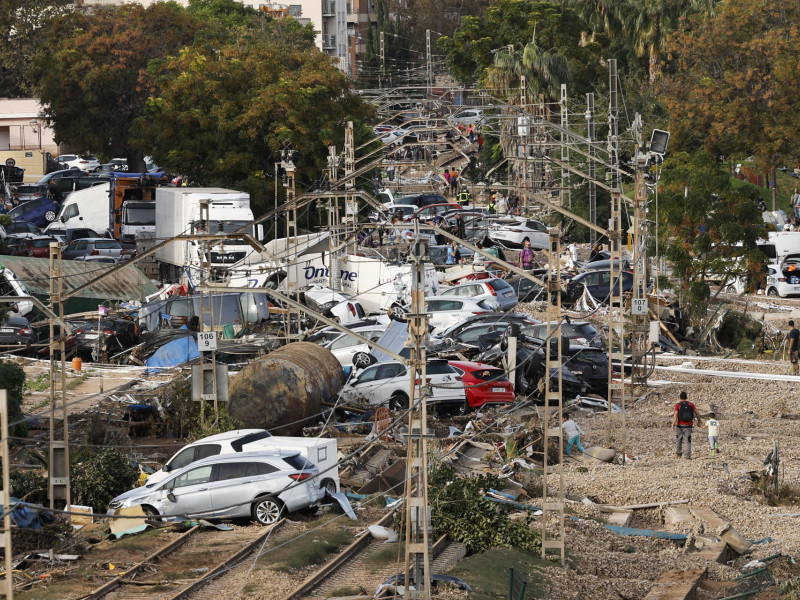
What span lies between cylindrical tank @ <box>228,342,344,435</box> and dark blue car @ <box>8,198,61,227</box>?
3673 cm

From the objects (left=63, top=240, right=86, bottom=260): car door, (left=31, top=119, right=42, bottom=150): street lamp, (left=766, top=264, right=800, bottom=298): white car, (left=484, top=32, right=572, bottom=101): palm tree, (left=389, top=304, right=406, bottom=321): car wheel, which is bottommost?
(left=766, top=264, right=800, bottom=298): white car

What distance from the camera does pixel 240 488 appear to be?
21297mm

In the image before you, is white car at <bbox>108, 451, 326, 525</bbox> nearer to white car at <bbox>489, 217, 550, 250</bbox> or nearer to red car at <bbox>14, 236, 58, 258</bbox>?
red car at <bbox>14, 236, 58, 258</bbox>

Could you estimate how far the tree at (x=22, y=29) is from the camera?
272 ft

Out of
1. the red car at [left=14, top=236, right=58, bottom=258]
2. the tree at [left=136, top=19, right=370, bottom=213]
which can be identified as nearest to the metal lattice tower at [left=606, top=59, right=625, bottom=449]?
the tree at [left=136, top=19, right=370, bottom=213]

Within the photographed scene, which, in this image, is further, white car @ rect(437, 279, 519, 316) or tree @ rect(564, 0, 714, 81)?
tree @ rect(564, 0, 714, 81)

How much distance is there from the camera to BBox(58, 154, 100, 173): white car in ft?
257

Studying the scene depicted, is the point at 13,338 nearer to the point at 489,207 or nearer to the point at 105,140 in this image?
the point at 489,207

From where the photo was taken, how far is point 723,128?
210ft

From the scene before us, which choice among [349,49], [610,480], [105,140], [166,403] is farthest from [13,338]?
[349,49]

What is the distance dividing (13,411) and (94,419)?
2511 mm

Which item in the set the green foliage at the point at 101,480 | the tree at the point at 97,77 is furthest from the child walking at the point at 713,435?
the tree at the point at 97,77

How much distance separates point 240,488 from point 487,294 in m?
19.8

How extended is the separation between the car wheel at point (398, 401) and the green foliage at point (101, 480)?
726cm
